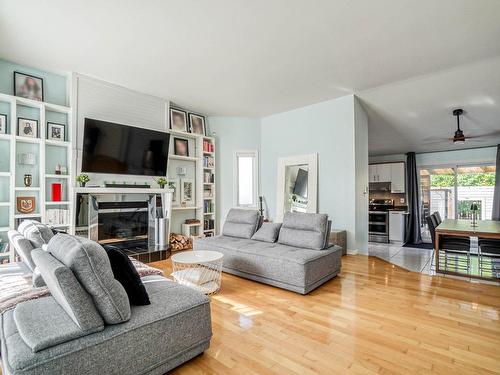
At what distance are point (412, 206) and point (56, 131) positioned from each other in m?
8.89

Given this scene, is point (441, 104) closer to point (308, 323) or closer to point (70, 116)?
point (308, 323)

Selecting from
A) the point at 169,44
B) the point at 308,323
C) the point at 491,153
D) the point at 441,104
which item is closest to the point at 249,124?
the point at 169,44

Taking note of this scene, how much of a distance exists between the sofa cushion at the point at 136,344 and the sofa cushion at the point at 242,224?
219 centimetres

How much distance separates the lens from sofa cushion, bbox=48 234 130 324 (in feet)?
4.70

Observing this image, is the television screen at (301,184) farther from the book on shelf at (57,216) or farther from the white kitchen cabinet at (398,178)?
the white kitchen cabinet at (398,178)

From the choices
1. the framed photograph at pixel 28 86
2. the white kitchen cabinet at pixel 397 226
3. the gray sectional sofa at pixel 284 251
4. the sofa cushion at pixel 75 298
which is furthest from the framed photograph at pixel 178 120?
the white kitchen cabinet at pixel 397 226

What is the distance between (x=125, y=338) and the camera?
58.6 inches

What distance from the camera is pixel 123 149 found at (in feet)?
15.0

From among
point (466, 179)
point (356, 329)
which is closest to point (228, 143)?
point (356, 329)

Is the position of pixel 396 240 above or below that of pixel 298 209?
below

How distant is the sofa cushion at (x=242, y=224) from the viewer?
4.19 metres

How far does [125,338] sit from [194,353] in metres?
0.55

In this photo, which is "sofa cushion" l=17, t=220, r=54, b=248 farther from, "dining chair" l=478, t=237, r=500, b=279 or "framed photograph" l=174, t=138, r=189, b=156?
"dining chair" l=478, t=237, r=500, b=279

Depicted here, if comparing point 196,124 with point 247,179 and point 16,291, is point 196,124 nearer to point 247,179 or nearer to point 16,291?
point 247,179
